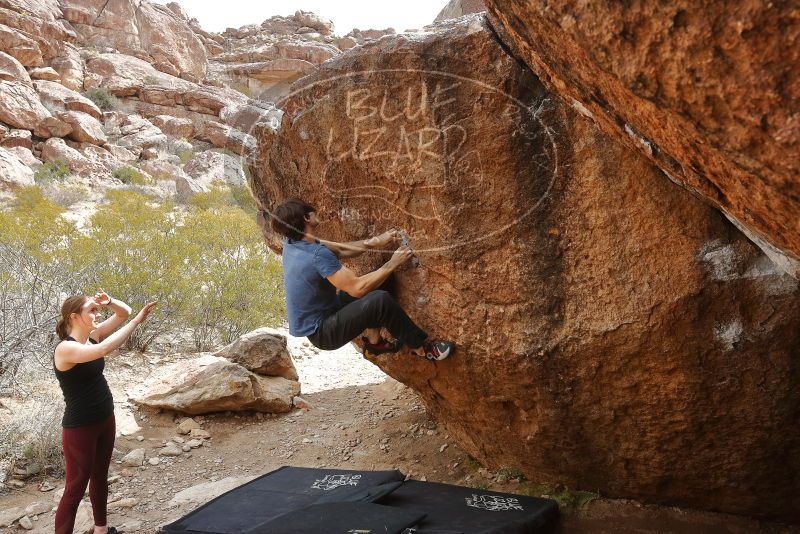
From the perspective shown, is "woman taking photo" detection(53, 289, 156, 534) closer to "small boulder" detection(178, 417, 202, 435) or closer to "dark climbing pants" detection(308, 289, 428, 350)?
"dark climbing pants" detection(308, 289, 428, 350)

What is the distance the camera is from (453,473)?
3.99m

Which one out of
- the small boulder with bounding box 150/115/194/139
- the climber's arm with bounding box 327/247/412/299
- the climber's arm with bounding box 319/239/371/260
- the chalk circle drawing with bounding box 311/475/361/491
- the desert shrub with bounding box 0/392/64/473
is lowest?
the chalk circle drawing with bounding box 311/475/361/491

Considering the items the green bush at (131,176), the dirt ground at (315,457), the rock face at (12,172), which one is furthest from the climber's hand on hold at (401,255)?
the green bush at (131,176)

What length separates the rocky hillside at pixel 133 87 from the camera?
1627cm

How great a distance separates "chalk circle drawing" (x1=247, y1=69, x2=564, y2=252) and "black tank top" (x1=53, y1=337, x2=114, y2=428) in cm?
167

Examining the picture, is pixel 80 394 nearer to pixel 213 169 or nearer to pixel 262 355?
pixel 262 355

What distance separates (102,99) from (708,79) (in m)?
23.9

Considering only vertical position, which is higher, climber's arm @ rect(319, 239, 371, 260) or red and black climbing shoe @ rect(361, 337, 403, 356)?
climber's arm @ rect(319, 239, 371, 260)

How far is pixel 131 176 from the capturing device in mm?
16047

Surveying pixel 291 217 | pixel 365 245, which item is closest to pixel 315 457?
pixel 365 245

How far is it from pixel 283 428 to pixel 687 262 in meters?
3.66

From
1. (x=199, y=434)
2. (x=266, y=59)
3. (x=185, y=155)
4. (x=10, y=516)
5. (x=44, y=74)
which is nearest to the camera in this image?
(x=10, y=516)

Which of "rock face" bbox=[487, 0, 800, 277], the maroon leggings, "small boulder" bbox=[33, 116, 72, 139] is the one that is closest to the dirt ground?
the maroon leggings

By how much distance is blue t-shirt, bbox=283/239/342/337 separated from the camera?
297 cm
